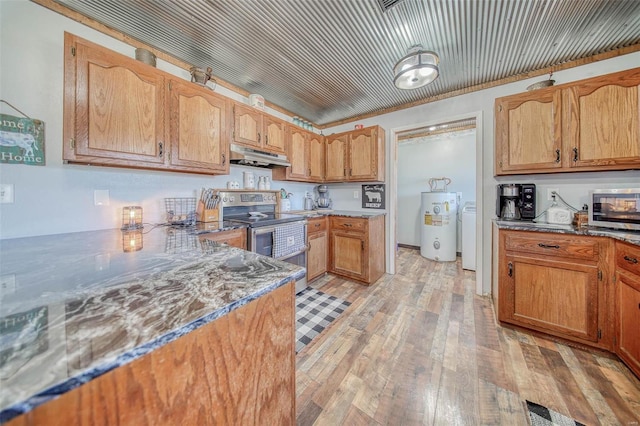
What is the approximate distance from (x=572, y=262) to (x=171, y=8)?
3444 mm

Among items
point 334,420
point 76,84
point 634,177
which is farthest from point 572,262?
point 76,84

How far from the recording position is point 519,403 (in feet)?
A: 4.09

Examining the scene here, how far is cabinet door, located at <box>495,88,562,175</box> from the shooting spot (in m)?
1.92

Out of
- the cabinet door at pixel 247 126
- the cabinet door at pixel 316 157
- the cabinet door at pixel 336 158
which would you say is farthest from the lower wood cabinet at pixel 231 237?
the cabinet door at pixel 336 158

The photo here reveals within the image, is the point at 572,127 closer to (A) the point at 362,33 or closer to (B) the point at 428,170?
(A) the point at 362,33

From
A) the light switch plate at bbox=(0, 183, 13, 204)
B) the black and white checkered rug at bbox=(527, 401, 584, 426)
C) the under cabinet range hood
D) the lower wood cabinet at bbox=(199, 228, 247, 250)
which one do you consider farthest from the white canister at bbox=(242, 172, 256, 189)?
the black and white checkered rug at bbox=(527, 401, 584, 426)

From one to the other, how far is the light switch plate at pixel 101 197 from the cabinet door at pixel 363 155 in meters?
2.63

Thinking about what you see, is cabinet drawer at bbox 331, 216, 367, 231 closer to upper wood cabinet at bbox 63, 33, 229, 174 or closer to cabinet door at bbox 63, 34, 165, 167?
upper wood cabinet at bbox 63, 33, 229, 174

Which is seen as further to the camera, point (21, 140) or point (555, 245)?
point (555, 245)

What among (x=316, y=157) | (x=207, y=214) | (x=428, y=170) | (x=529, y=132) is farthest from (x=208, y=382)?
(x=428, y=170)

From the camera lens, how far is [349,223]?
2979 mm

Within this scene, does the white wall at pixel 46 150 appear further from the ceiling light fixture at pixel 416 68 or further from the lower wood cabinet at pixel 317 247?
the ceiling light fixture at pixel 416 68

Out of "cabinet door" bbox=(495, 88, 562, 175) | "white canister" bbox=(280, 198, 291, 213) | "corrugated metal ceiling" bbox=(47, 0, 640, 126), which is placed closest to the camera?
"corrugated metal ceiling" bbox=(47, 0, 640, 126)

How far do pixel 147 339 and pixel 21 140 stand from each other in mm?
1983
